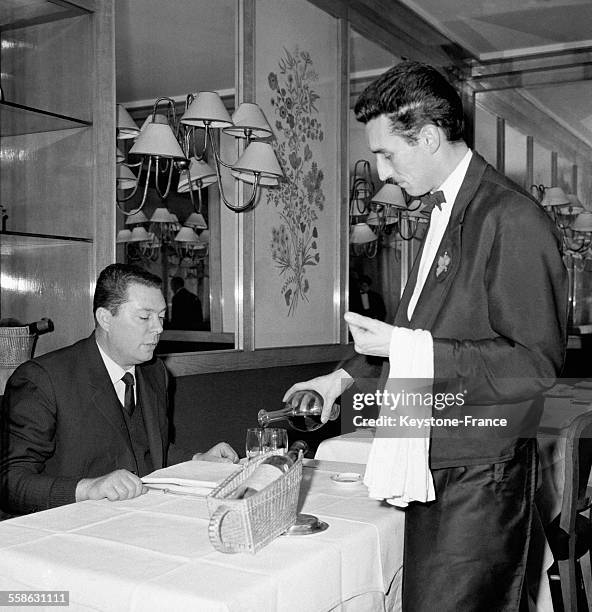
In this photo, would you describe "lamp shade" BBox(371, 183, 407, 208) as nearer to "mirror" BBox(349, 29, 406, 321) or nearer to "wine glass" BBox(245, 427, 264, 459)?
"mirror" BBox(349, 29, 406, 321)

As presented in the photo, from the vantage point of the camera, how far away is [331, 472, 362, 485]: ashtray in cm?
219

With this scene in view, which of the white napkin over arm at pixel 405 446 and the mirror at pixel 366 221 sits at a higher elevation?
the mirror at pixel 366 221

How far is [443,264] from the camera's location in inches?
62.7

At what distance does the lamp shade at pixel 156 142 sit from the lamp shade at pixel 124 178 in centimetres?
8

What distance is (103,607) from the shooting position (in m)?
1.44

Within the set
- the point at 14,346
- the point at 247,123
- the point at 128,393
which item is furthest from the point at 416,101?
the point at 247,123

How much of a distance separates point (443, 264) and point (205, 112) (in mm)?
2147

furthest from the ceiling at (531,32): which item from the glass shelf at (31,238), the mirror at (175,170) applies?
the glass shelf at (31,238)

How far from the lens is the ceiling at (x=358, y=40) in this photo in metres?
3.40

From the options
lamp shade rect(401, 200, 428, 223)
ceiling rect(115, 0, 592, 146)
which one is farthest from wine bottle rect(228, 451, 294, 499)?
lamp shade rect(401, 200, 428, 223)

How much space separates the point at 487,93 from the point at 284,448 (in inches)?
230

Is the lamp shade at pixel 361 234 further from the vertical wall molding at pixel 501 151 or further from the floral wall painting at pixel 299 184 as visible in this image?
the vertical wall molding at pixel 501 151

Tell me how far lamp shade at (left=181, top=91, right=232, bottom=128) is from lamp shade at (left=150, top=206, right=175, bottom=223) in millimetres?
398

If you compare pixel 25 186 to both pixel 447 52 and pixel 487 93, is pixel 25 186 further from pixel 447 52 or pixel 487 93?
pixel 487 93
